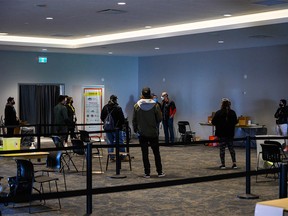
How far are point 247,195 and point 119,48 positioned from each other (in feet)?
35.7

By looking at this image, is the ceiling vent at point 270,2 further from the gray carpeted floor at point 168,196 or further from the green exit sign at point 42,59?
the green exit sign at point 42,59

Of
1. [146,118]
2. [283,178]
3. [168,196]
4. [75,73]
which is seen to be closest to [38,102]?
[75,73]

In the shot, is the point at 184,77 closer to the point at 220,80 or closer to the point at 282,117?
the point at 220,80

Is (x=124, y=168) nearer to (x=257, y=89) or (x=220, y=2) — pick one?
(x=220, y=2)

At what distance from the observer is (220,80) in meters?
20.0

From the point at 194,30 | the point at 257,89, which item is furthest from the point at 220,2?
the point at 257,89

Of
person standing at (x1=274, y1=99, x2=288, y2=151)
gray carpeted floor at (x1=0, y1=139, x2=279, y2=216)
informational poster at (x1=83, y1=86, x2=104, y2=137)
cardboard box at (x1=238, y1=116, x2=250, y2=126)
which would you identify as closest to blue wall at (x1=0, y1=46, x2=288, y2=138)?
informational poster at (x1=83, y1=86, x2=104, y2=137)

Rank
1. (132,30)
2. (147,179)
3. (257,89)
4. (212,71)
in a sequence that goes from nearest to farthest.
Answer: (147,179), (132,30), (257,89), (212,71)

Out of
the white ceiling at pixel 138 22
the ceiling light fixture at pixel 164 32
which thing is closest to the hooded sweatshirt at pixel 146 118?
the white ceiling at pixel 138 22

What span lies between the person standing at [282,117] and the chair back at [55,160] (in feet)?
32.3

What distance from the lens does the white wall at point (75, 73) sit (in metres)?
20.6

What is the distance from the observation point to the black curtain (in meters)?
20.9

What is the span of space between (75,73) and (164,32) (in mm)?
7284

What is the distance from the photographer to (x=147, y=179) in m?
11.2
